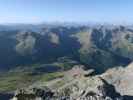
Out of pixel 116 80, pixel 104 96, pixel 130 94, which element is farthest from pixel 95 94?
pixel 116 80

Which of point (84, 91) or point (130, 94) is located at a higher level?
point (84, 91)

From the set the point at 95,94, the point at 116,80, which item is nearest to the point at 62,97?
the point at 95,94

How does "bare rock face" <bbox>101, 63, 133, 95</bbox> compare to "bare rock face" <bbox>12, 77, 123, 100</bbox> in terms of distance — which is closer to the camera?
"bare rock face" <bbox>12, 77, 123, 100</bbox>

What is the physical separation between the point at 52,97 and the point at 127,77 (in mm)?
71305

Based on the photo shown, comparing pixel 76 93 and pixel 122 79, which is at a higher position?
pixel 76 93

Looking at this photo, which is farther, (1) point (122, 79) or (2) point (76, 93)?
(1) point (122, 79)

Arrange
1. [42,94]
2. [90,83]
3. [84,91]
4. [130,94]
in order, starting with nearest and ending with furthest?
1. [42,94]
2. [84,91]
3. [90,83]
4. [130,94]

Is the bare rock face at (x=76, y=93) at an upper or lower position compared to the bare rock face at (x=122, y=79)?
upper

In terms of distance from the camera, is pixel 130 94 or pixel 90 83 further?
pixel 130 94

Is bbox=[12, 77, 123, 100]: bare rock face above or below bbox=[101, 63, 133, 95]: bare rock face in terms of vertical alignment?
above

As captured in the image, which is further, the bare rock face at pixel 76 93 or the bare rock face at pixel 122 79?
the bare rock face at pixel 122 79

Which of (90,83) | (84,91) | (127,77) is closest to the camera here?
(84,91)

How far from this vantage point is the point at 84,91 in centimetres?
12088

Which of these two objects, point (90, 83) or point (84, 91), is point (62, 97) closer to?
point (84, 91)
